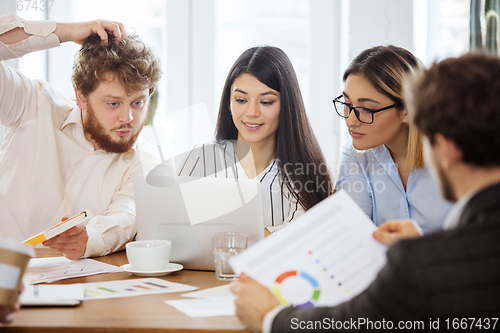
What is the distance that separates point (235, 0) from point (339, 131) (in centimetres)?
114

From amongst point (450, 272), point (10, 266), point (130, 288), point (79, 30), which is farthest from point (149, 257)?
point (79, 30)

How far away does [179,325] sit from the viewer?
863mm

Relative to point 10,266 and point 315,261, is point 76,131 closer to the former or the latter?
point 10,266

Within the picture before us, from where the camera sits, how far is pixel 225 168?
2035 millimetres

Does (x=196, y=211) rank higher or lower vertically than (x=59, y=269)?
higher

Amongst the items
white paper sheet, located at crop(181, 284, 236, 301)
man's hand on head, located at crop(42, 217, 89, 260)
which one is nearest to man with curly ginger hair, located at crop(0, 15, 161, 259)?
man's hand on head, located at crop(42, 217, 89, 260)

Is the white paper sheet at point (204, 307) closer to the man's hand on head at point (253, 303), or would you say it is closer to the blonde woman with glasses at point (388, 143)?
the man's hand on head at point (253, 303)

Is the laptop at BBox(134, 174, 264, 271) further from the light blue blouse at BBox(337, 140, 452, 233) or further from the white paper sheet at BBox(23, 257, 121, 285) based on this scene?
the light blue blouse at BBox(337, 140, 452, 233)

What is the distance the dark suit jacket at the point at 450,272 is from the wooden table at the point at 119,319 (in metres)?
0.34

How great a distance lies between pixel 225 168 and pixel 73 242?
2.68ft

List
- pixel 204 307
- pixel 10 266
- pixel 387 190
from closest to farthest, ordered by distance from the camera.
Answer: pixel 10 266
pixel 204 307
pixel 387 190

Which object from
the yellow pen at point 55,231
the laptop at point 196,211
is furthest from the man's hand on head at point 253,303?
the yellow pen at point 55,231

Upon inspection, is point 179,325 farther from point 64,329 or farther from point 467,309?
point 467,309

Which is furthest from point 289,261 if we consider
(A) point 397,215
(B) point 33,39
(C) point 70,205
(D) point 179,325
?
(B) point 33,39
